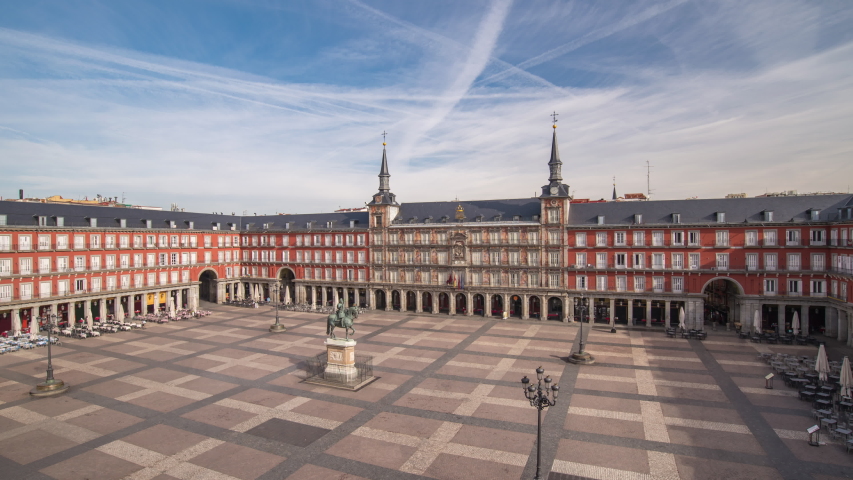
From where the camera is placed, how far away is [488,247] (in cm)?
6178

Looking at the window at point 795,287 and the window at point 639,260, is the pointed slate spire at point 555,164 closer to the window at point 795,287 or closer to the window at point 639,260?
the window at point 639,260

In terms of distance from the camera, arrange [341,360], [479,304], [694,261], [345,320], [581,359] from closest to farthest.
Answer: [341,360]
[345,320]
[581,359]
[694,261]
[479,304]

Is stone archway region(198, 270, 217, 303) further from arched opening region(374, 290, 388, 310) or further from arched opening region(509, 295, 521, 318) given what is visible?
arched opening region(509, 295, 521, 318)

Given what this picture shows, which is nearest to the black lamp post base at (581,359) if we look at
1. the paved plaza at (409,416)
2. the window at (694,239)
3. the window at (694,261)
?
the paved plaza at (409,416)

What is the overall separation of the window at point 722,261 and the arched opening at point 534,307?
21.6 m

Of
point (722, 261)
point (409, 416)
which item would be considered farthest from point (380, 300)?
point (722, 261)

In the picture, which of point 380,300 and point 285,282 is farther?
point 285,282

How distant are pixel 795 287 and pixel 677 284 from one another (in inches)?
452

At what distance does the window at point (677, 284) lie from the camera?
53562 millimetres

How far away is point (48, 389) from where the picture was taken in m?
31.5

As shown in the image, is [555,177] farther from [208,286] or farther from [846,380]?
[208,286]

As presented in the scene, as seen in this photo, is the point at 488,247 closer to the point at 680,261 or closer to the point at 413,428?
the point at 680,261

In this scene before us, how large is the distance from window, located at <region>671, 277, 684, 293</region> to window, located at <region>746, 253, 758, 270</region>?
6.89 m

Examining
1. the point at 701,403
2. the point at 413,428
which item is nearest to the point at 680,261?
the point at 701,403
